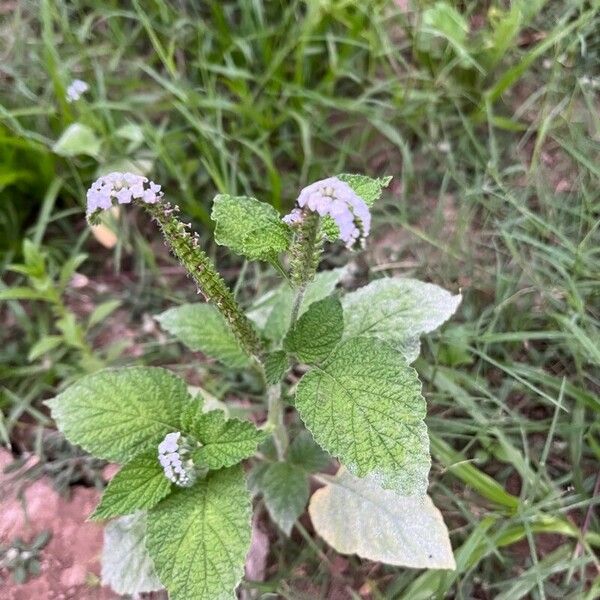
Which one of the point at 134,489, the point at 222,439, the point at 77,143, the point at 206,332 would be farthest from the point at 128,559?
the point at 77,143

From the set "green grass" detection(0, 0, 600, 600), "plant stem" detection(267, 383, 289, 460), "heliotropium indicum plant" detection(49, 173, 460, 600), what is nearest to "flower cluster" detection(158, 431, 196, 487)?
"heliotropium indicum plant" detection(49, 173, 460, 600)

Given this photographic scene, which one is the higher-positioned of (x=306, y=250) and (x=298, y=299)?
(x=306, y=250)

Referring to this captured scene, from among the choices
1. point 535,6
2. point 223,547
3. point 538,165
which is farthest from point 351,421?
point 535,6

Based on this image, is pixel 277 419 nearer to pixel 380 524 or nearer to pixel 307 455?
pixel 307 455

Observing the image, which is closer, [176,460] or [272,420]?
[176,460]

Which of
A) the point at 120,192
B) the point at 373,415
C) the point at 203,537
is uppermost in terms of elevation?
the point at 120,192

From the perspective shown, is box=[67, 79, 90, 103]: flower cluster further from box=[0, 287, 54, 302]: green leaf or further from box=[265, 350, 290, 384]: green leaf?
box=[265, 350, 290, 384]: green leaf

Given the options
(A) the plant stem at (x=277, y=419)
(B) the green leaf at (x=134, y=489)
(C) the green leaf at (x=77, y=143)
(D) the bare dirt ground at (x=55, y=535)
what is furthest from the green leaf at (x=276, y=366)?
(C) the green leaf at (x=77, y=143)
